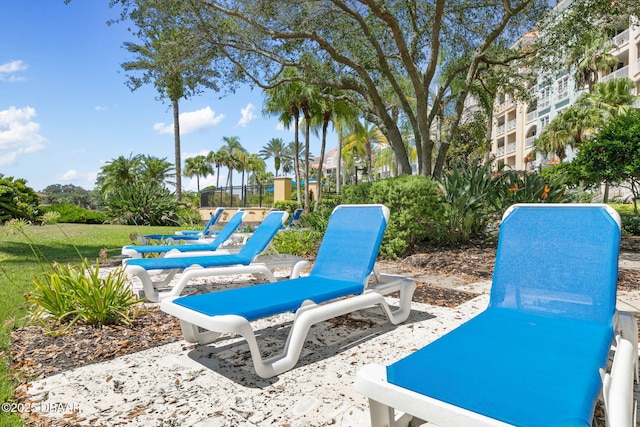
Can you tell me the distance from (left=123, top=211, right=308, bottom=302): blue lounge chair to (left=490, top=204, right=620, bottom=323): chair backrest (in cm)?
236

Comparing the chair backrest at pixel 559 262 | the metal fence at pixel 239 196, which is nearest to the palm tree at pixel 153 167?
the metal fence at pixel 239 196

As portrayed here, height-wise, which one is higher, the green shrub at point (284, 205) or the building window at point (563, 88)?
the building window at point (563, 88)

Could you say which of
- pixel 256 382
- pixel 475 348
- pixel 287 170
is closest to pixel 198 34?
pixel 256 382

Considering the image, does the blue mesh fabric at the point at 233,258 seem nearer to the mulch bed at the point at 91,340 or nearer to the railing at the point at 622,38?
the mulch bed at the point at 91,340

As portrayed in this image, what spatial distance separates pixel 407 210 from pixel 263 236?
3.12 m

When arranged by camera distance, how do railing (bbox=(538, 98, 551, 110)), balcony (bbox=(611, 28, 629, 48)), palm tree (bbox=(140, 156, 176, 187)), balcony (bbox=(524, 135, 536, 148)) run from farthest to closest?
1. balcony (bbox=(524, 135, 536, 148))
2. railing (bbox=(538, 98, 551, 110))
3. palm tree (bbox=(140, 156, 176, 187))
4. balcony (bbox=(611, 28, 629, 48))

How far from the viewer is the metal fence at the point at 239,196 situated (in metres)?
24.9

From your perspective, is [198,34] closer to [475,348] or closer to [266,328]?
[266,328]

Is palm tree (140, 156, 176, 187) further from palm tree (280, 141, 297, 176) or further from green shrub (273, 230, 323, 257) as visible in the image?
palm tree (280, 141, 297, 176)

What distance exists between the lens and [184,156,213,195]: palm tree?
223 ft

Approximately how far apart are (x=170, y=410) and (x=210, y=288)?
11.5 feet

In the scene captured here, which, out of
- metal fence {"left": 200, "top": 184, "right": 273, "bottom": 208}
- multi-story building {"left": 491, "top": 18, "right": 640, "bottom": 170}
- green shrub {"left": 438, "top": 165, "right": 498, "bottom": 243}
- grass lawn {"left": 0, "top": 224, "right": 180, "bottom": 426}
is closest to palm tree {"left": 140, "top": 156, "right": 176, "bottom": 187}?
metal fence {"left": 200, "top": 184, "right": 273, "bottom": 208}

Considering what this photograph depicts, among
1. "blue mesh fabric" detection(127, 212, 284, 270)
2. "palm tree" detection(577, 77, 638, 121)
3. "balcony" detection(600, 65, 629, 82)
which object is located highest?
"balcony" detection(600, 65, 629, 82)

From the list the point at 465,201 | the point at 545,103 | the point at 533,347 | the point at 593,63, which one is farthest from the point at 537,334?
the point at 545,103
